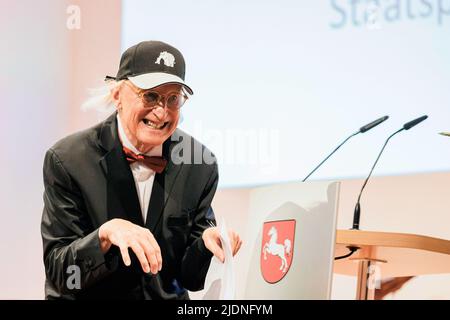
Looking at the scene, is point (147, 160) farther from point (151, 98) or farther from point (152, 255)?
point (152, 255)

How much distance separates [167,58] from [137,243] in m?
0.64

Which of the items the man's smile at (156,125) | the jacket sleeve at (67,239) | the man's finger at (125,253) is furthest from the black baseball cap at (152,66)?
the man's finger at (125,253)

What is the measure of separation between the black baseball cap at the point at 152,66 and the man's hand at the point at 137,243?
45 centimetres

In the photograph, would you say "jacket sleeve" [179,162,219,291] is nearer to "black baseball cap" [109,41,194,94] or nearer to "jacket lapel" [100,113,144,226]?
"jacket lapel" [100,113,144,226]

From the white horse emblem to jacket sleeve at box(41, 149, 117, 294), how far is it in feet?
1.19

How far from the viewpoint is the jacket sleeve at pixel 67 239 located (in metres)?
1.71

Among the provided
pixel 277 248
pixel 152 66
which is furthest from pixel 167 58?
pixel 277 248

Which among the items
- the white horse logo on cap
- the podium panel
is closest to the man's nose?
the white horse logo on cap

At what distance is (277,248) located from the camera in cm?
161

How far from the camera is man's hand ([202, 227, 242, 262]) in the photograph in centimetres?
160

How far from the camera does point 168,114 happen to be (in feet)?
6.41

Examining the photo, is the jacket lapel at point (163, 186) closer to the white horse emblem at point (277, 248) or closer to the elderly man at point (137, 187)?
the elderly man at point (137, 187)

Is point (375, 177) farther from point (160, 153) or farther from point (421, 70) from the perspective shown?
point (160, 153)
